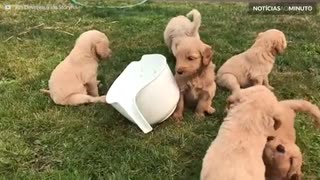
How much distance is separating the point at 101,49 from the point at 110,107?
0.52 metres

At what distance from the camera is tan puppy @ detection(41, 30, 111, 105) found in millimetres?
4637

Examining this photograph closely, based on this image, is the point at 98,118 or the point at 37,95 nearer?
the point at 98,118

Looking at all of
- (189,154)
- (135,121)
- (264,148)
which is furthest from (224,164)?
(135,121)

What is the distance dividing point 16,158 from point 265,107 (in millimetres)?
1759

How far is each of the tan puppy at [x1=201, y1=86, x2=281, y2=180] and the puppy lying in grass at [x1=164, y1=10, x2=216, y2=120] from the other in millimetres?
721

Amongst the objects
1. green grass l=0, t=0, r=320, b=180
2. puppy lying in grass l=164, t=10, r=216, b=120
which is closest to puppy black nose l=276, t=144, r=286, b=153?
green grass l=0, t=0, r=320, b=180

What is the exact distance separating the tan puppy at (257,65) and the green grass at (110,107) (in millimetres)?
182

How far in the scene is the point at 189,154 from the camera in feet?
13.2

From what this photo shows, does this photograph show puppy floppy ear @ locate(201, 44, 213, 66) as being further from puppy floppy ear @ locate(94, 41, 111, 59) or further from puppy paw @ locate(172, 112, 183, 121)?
puppy floppy ear @ locate(94, 41, 111, 59)

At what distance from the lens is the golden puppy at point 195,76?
4250 millimetres

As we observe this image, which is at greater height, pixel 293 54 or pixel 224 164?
pixel 224 164

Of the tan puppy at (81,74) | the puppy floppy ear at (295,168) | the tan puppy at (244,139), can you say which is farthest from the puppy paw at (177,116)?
the puppy floppy ear at (295,168)

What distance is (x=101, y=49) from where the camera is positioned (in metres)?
4.80

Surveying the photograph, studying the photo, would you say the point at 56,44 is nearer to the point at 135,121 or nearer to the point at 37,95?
the point at 37,95
